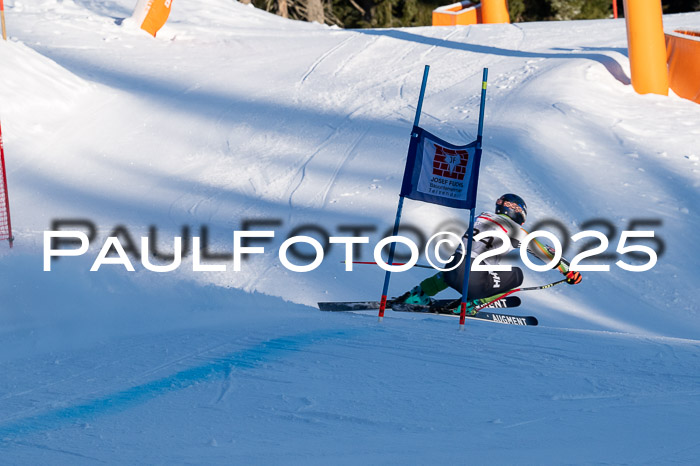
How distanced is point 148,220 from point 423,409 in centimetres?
642

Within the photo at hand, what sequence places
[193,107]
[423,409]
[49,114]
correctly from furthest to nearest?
[193,107]
[49,114]
[423,409]

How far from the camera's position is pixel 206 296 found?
7738 mm

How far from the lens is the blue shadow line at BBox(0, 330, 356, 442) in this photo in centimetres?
459

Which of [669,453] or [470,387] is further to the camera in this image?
[470,387]

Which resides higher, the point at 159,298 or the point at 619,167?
the point at 619,167

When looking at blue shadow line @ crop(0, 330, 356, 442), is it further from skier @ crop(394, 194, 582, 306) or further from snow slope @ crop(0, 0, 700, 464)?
skier @ crop(394, 194, 582, 306)

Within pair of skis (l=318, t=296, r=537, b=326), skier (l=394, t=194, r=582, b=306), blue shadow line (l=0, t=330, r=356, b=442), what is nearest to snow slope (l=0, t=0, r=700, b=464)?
blue shadow line (l=0, t=330, r=356, b=442)

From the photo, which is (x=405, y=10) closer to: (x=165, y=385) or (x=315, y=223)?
(x=315, y=223)

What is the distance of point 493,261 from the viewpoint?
709 cm

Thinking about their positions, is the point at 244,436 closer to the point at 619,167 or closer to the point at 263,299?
the point at 263,299

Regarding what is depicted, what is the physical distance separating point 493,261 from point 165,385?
121 inches

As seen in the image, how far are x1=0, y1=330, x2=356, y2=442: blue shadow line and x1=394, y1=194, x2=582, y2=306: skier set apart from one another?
122cm

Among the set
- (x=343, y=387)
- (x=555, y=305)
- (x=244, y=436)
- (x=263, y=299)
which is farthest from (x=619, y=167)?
(x=244, y=436)

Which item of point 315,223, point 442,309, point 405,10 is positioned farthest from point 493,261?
point 405,10
